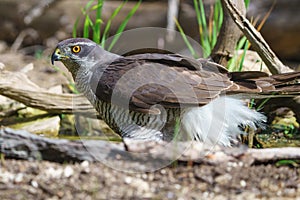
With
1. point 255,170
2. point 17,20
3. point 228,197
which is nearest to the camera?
point 228,197

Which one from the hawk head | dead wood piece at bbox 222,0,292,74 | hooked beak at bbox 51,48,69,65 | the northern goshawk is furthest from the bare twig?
hooked beak at bbox 51,48,69,65

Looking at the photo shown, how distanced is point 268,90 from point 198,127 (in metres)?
0.57

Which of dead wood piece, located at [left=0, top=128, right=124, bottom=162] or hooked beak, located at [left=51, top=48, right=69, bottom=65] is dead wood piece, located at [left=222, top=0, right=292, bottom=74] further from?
dead wood piece, located at [left=0, top=128, right=124, bottom=162]

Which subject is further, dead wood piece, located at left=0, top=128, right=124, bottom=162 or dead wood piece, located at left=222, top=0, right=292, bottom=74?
dead wood piece, located at left=222, top=0, right=292, bottom=74

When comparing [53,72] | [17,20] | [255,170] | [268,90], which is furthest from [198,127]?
[17,20]

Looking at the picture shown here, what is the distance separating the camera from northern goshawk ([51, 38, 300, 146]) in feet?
13.0

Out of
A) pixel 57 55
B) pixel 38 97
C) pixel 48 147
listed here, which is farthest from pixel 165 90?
pixel 38 97

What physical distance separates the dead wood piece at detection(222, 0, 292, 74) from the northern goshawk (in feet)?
1.13

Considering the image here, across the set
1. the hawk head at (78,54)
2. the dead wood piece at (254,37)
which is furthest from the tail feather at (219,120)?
the hawk head at (78,54)

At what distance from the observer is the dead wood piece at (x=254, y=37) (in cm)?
427

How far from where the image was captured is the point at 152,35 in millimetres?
7539

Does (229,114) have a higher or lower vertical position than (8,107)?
higher

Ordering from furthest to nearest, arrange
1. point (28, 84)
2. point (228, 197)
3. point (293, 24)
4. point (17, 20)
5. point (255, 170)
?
1. point (17, 20)
2. point (293, 24)
3. point (28, 84)
4. point (255, 170)
5. point (228, 197)

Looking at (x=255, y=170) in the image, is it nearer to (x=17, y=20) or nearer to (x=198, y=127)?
(x=198, y=127)
